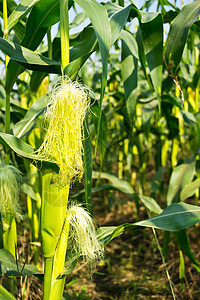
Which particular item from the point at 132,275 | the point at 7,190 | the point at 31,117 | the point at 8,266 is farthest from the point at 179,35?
the point at 132,275

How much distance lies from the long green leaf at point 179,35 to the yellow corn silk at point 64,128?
0.98 ft

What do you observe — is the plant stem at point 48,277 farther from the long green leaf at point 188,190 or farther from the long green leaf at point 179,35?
the long green leaf at point 188,190

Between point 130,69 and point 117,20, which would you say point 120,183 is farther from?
point 117,20

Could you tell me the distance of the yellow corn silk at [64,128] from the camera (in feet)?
1.91

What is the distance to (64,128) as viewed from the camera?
60cm

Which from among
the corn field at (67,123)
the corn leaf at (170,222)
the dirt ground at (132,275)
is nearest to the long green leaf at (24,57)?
the corn field at (67,123)

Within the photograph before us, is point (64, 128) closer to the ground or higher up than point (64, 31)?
closer to the ground

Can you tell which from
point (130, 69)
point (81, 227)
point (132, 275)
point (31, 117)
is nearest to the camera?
point (81, 227)

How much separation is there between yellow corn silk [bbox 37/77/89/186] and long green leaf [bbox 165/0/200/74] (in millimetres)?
298

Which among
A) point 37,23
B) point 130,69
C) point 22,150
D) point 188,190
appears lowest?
point 188,190

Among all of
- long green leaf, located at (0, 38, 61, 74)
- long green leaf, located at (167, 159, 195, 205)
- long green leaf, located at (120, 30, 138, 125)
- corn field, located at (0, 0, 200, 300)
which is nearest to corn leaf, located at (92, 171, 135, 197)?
corn field, located at (0, 0, 200, 300)

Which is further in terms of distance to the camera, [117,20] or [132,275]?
[132,275]

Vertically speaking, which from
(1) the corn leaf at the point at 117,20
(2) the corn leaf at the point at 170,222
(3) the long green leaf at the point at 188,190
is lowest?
(3) the long green leaf at the point at 188,190

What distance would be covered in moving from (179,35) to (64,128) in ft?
1.28
